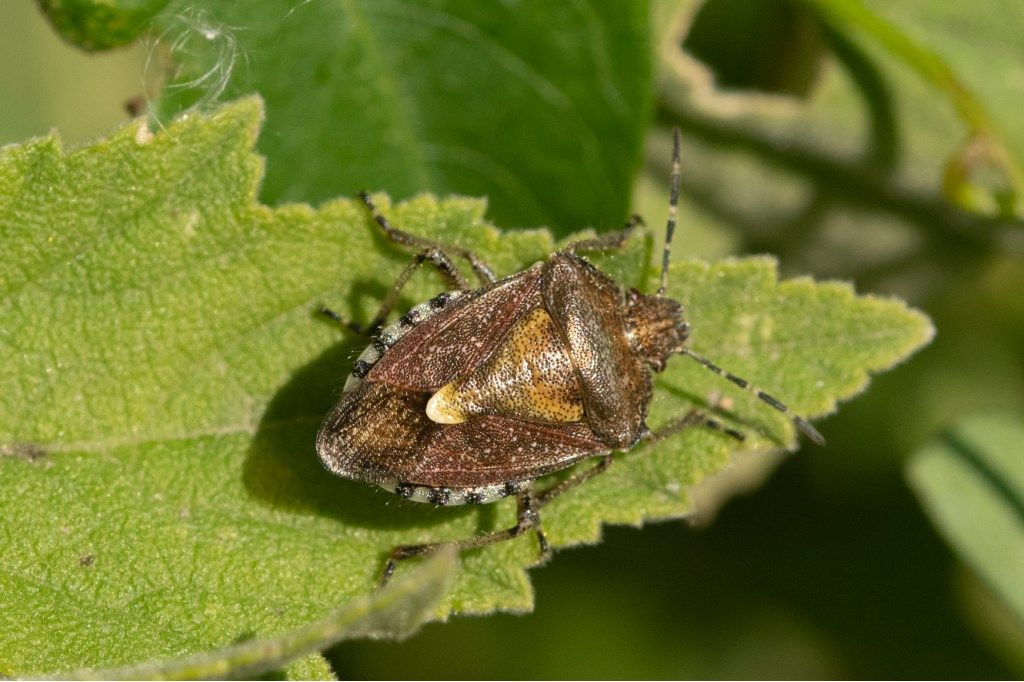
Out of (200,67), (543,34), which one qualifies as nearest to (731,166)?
(543,34)

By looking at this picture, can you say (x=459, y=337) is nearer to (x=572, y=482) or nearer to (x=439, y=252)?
(x=439, y=252)

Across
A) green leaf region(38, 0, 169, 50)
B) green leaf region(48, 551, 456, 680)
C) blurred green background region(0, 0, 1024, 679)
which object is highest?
green leaf region(38, 0, 169, 50)

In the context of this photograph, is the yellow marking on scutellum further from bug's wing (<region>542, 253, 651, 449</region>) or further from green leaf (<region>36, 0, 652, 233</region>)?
green leaf (<region>36, 0, 652, 233</region>)

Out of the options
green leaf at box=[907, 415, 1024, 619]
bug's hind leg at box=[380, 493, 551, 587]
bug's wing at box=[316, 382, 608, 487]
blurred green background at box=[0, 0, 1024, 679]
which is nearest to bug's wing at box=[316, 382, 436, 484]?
bug's wing at box=[316, 382, 608, 487]

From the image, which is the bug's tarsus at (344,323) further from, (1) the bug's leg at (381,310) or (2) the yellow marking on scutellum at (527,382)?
(2) the yellow marking on scutellum at (527,382)

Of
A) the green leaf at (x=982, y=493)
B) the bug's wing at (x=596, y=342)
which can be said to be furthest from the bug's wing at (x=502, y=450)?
the green leaf at (x=982, y=493)

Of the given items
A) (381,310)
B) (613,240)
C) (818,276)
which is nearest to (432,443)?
(381,310)

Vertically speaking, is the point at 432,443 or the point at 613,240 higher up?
the point at 613,240
